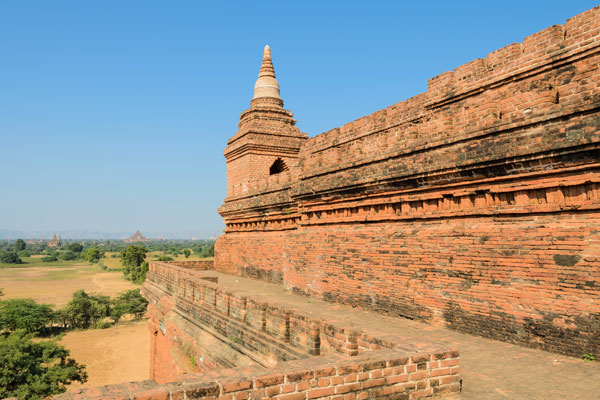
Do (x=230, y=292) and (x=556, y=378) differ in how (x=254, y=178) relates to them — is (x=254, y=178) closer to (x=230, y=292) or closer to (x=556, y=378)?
(x=230, y=292)

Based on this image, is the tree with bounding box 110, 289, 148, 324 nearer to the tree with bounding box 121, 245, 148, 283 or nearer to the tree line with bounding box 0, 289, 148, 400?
the tree line with bounding box 0, 289, 148, 400

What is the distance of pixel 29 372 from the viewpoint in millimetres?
17453

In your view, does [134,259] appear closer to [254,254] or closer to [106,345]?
[106,345]

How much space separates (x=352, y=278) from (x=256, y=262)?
6128 millimetres

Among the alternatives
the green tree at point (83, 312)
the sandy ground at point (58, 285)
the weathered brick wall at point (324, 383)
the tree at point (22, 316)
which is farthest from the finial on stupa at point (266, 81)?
the sandy ground at point (58, 285)

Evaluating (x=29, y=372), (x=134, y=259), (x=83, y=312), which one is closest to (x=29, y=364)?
(x=29, y=372)

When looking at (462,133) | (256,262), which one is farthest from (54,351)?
(462,133)

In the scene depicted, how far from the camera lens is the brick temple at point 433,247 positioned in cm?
431

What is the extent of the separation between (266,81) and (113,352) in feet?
69.2

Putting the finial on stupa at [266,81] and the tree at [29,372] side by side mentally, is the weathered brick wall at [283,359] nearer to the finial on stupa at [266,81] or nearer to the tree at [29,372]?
the finial on stupa at [266,81]

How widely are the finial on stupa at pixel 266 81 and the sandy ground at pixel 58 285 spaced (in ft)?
132

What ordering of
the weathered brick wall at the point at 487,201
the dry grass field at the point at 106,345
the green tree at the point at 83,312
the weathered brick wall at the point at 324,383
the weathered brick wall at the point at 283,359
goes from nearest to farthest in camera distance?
the weathered brick wall at the point at 324,383, the weathered brick wall at the point at 283,359, the weathered brick wall at the point at 487,201, the dry grass field at the point at 106,345, the green tree at the point at 83,312

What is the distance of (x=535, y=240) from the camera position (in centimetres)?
561

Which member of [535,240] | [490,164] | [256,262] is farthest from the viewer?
[256,262]
